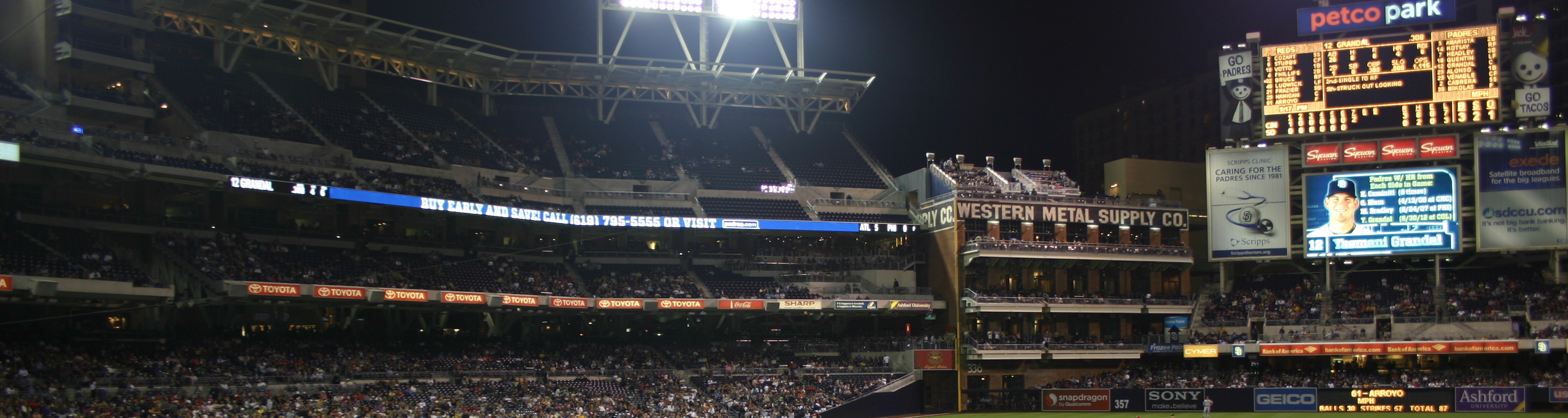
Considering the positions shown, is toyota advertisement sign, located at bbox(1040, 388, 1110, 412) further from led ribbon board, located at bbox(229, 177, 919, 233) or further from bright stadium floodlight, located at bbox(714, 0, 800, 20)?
bright stadium floodlight, located at bbox(714, 0, 800, 20)

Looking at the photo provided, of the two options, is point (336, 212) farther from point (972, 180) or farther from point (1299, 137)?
point (1299, 137)

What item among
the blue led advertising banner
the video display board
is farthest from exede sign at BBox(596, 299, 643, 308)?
the blue led advertising banner

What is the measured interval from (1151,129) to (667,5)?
52475 mm

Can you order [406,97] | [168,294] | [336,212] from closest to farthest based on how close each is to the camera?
[168,294], [336,212], [406,97]

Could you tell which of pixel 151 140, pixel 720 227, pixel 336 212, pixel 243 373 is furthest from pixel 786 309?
pixel 151 140

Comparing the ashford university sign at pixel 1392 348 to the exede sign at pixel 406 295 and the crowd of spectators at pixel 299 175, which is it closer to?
the exede sign at pixel 406 295

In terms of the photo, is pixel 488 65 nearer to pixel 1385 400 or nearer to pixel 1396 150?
pixel 1396 150

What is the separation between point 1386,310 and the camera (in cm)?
5350

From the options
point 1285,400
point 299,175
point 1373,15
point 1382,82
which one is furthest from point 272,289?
point 1373,15

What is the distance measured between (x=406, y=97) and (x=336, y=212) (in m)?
11.6

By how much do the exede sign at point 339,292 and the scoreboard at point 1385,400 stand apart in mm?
38508

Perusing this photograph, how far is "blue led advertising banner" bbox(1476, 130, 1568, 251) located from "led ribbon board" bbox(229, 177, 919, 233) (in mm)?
24832

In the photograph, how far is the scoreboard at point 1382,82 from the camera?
5294 centimetres

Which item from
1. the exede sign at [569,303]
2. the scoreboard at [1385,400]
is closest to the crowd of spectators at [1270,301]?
the scoreboard at [1385,400]
